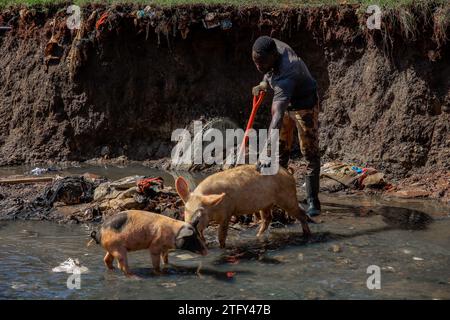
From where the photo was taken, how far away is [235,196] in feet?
29.6

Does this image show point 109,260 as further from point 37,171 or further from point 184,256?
point 37,171

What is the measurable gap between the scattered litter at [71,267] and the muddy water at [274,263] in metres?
0.09

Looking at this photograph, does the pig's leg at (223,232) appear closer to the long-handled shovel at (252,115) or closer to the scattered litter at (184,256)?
the scattered litter at (184,256)

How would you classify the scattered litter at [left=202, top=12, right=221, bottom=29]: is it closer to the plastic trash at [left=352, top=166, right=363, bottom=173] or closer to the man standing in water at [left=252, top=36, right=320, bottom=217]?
the plastic trash at [left=352, top=166, right=363, bottom=173]

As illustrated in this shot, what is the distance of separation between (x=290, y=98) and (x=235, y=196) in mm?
1606

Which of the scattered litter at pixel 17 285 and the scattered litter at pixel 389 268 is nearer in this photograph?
the scattered litter at pixel 17 285

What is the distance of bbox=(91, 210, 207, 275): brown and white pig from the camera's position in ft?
25.9

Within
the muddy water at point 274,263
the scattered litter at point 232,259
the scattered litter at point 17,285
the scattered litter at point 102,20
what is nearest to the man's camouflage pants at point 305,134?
the muddy water at point 274,263

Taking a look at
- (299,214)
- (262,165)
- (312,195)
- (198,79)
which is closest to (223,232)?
(262,165)

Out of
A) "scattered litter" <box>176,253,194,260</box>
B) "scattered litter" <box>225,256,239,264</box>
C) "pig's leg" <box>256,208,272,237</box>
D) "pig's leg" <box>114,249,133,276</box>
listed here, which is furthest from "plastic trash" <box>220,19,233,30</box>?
"pig's leg" <box>114,249,133,276</box>

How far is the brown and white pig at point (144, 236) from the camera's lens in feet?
25.9

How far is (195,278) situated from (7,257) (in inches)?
96.5

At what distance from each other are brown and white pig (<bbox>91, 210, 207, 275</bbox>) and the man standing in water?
1.78 metres
